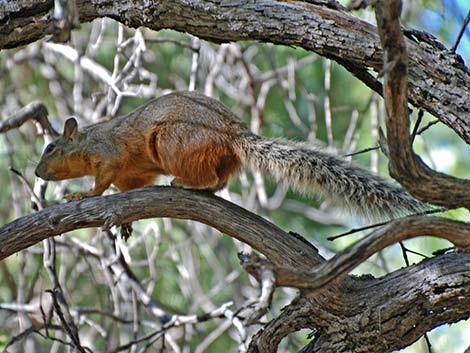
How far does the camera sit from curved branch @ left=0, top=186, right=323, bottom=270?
2.68 m

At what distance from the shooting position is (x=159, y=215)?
2.80 metres

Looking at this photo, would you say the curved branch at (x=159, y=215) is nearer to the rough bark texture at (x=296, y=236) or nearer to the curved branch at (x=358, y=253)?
the rough bark texture at (x=296, y=236)

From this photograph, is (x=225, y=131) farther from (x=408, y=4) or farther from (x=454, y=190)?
(x=408, y=4)

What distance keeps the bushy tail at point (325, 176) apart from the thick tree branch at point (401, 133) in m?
0.51

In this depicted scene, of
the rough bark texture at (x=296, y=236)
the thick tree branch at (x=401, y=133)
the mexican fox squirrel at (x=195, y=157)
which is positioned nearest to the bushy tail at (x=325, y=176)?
the mexican fox squirrel at (x=195, y=157)

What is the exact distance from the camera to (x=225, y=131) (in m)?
3.26

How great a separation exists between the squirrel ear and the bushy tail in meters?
0.89

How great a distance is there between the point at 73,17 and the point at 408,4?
10.4ft

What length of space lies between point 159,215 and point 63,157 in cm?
106

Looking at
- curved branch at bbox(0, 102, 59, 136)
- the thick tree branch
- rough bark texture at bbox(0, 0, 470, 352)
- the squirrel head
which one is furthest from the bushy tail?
curved branch at bbox(0, 102, 59, 136)

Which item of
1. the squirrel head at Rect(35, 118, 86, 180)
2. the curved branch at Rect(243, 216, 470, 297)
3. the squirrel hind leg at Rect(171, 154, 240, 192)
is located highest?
the squirrel head at Rect(35, 118, 86, 180)

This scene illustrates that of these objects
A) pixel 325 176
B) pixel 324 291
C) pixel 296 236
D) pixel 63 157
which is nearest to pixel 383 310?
pixel 324 291

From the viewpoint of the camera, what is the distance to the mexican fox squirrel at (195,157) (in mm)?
2871

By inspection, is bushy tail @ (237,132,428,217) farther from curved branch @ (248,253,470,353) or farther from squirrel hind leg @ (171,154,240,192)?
curved branch @ (248,253,470,353)
